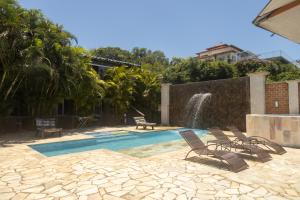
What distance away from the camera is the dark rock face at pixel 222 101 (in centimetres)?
1473

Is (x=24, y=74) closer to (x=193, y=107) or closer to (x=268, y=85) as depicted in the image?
(x=193, y=107)

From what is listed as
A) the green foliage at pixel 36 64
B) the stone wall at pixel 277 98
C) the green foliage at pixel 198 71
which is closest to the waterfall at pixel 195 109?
the stone wall at pixel 277 98

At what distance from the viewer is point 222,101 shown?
15.8 meters

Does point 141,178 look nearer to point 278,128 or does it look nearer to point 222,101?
point 278,128

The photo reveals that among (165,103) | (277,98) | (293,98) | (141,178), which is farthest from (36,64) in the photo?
(293,98)

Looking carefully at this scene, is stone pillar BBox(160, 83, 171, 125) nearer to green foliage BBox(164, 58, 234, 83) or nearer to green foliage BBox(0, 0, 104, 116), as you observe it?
green foliage BBox(0, 0, 104, 116)

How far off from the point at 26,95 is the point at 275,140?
13.3m

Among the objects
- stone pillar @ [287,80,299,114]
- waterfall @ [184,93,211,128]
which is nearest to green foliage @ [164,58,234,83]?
waterfall @ [184,93,211,128]

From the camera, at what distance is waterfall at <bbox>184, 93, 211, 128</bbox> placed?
55.2ft

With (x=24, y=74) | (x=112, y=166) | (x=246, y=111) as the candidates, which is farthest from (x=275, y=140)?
(x=24, y=74)

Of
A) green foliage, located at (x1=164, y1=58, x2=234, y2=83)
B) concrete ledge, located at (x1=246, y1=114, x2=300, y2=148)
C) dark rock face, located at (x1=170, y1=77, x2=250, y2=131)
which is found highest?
green foliage, located at (x1=164, y1=58, x2=234, y2=83)

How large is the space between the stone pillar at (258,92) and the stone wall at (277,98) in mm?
242

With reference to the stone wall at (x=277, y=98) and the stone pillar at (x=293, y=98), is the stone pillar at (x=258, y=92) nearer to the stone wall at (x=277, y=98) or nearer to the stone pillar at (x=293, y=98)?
the stone wall at (x=277, y=98)

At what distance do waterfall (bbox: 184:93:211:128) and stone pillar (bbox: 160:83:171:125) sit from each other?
1948mm
